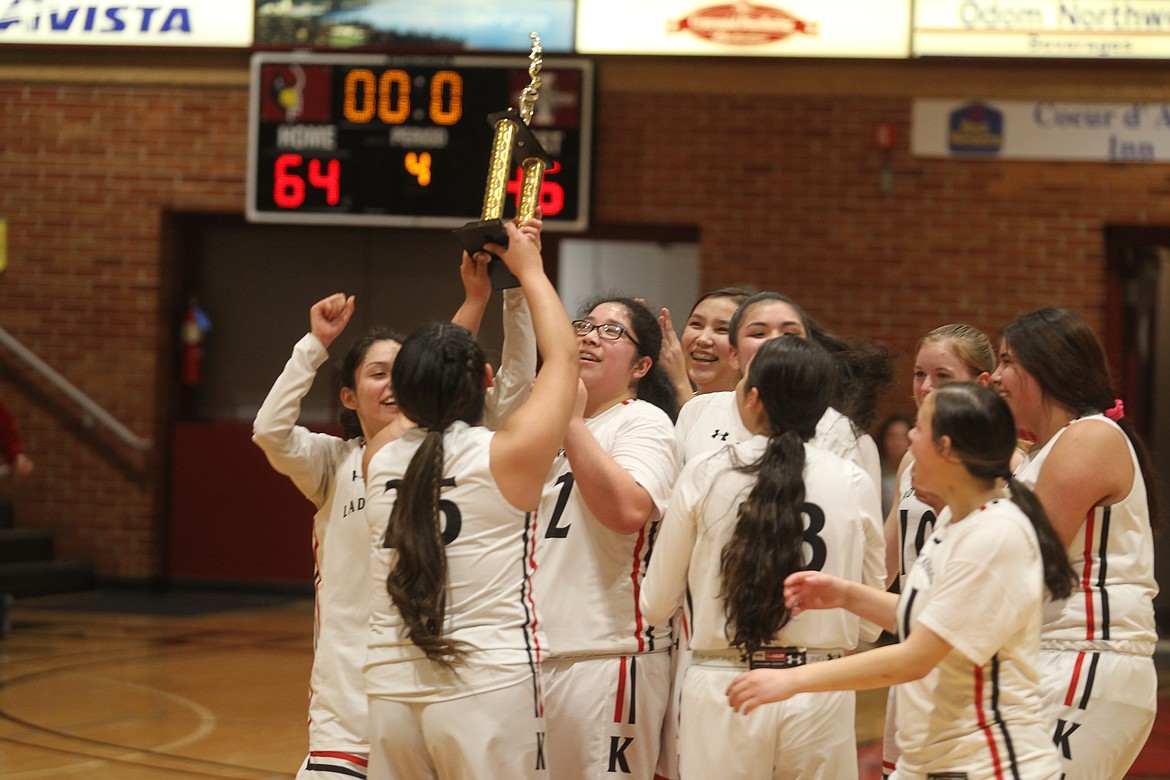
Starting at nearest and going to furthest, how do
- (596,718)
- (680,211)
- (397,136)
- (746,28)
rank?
(596,718), (397,136), (746,28), (680,211)

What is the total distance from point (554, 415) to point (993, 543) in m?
0.87

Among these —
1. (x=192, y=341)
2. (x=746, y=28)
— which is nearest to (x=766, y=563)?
(x=746, y=28)

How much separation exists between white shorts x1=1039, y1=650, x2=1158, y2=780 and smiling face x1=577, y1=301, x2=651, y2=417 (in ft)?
4.10

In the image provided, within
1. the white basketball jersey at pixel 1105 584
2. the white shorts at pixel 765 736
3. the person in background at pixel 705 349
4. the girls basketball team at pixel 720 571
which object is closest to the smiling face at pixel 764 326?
the girls basketball team at pixel 720 571

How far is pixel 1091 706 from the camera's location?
283 centimetres

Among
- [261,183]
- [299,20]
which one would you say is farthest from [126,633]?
[299,20]

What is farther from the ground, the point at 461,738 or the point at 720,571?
the point at 720,571

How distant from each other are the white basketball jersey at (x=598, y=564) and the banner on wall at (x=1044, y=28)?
20.8 ft

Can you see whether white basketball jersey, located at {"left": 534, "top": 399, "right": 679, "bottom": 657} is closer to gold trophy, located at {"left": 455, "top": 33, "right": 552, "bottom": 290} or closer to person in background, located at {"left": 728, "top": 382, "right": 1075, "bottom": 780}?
gold trophy, located at {"left": 455, "top": 33, "right": 552, "bottom": 290}

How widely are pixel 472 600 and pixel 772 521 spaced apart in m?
0.61

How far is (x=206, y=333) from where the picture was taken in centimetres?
998

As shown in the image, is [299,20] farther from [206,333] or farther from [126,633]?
[126,633]

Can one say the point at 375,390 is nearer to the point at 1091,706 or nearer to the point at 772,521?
the point at 772,521

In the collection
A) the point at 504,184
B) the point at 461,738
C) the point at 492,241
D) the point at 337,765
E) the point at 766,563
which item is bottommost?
the point at 337,765
